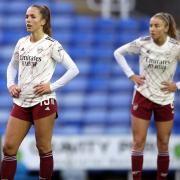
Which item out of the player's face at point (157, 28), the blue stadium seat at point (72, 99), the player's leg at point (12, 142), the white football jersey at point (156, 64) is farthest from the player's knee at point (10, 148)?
the blue stadium seat at point (72, 99)

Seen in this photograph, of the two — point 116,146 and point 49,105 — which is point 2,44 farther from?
point 49,105

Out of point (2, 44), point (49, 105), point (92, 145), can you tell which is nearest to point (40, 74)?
point (49, 105)

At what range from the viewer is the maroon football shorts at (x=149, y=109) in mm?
7453

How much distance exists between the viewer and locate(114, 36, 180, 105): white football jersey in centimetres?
742

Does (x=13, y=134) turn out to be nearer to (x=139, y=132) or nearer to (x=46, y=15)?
(x=46, y=15)

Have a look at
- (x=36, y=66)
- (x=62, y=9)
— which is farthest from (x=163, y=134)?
(x=62, y=9)

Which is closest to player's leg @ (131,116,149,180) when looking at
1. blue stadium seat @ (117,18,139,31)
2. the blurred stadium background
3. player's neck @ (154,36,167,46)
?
player's neck @ (154,36,167,46)

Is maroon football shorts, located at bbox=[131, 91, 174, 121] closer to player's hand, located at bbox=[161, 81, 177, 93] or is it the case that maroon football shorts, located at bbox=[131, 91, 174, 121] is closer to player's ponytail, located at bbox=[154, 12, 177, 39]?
player's hand, located at bbox=[161, 81, 177, 93]

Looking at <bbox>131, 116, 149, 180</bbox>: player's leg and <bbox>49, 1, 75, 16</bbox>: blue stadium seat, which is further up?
<bbox>49, 1, 75, 16</bbox>: blue stadium seat

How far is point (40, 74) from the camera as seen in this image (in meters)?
6.82

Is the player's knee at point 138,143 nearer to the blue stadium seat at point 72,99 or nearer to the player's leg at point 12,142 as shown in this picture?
the player's leg at point 12,142

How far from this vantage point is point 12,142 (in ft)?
22.2

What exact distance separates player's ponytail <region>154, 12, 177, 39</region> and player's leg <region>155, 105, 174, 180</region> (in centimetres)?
70

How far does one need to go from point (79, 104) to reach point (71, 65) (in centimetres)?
509
